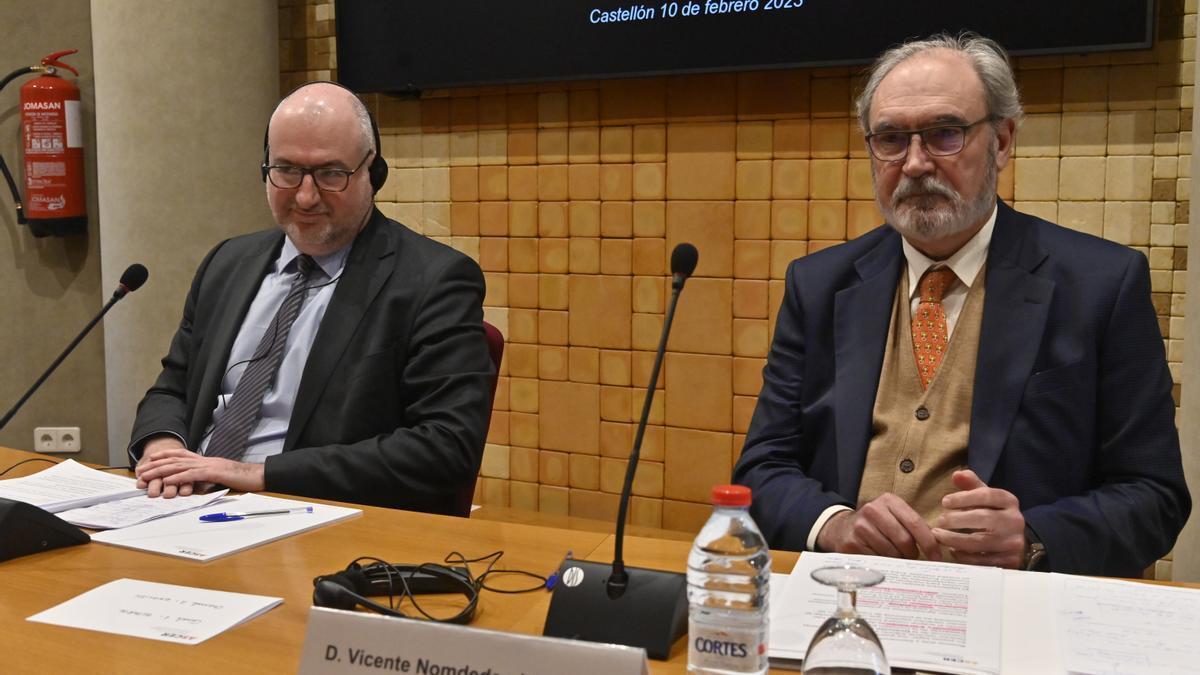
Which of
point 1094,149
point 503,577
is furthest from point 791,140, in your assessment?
point 503,577

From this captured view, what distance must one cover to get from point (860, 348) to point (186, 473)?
122 centimetres

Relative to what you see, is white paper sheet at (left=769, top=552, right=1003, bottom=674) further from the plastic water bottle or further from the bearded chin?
the bearded chin

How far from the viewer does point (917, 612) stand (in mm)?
1253

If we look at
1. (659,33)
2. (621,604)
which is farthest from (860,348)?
(659,33)

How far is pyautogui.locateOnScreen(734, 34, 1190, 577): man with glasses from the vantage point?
1.79 meters

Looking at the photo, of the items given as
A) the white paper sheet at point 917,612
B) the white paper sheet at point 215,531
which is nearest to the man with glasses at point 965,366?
the white paper sheet at point 917,612

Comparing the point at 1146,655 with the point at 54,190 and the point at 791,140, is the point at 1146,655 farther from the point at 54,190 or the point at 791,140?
the point at 54,190

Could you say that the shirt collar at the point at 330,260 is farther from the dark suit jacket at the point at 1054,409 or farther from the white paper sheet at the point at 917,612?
the white paper sheet at the point at 917,612

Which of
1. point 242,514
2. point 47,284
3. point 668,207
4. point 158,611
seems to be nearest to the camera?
point 158,611

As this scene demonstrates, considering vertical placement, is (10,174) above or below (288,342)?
above

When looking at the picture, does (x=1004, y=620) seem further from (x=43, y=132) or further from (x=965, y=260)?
(x=43, y=132)

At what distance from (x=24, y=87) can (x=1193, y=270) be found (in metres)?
3.96

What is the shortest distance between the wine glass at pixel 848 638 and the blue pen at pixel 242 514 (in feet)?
3.41

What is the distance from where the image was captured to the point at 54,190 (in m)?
4.19
